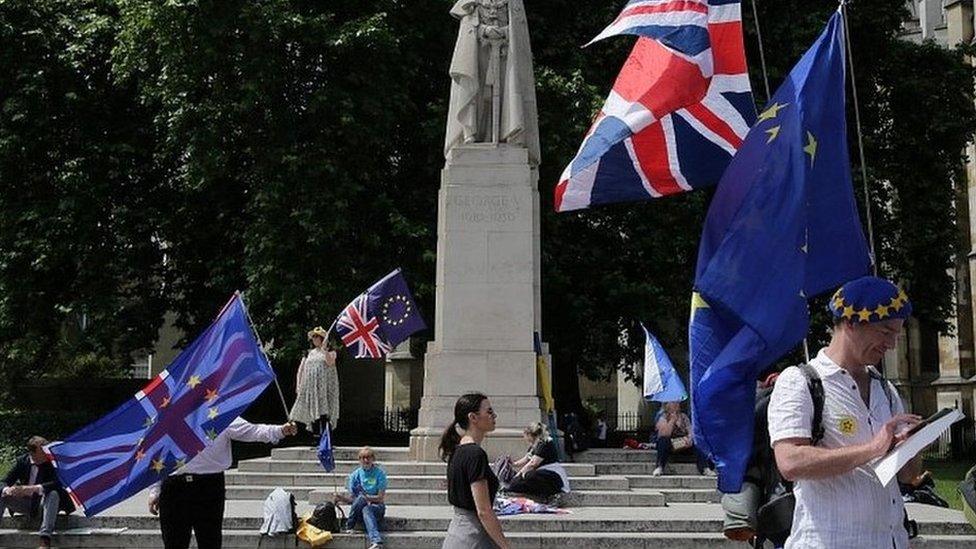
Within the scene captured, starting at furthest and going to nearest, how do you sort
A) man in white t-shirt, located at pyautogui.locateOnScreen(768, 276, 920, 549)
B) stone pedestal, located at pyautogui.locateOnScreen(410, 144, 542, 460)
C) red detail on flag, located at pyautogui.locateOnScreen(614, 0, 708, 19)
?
Result: stone pedestal, located at pyautogui.locateOnScreen(410, 144, 542, 460)
red detail on flag, located at pyautogui.locateOnScreen(614, 0, 708, 19)
man in white t-shirt, located at pyautogui.locateOnScreen(768, 276, 920, 549)

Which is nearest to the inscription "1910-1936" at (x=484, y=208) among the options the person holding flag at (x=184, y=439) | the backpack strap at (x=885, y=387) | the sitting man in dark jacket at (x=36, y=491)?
the sitting man in dark jacket at (x=36, y=491)

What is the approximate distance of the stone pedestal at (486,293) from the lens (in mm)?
17047

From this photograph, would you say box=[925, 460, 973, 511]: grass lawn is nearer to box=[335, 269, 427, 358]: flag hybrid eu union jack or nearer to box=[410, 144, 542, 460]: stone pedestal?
box=[410, 144, 542, 460]: stone pedestal

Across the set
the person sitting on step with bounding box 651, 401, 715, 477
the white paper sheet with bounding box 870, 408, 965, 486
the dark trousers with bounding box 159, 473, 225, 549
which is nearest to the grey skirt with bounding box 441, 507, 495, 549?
the dark trousers with bounding box 159, 473, 225, 549

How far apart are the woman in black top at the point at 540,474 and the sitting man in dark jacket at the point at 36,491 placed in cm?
534

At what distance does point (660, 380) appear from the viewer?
1847 centimetres

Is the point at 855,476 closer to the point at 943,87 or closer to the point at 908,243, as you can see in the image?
the point at 908,243

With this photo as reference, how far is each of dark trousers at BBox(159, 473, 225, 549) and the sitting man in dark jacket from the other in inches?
229

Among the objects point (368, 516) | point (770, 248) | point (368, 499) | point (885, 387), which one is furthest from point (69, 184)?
point (885, 387)

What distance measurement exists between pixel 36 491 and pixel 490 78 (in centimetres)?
868

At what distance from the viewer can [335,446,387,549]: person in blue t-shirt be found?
13.0 m

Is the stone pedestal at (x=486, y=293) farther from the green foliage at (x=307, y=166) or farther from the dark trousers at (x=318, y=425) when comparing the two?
the green foliage at (x=307, y=166)

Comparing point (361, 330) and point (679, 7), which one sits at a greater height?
point (679, 7)

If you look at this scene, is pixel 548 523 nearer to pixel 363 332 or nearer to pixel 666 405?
pixel 363 332
